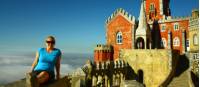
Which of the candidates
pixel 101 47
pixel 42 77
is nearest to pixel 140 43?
pixel 101 47

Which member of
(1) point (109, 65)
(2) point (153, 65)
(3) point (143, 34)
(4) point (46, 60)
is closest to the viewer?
(4) point (46, 60)

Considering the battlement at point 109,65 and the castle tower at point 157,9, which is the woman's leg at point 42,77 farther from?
the castle tower at point 157,9

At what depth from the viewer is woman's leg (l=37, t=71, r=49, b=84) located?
25.9ft

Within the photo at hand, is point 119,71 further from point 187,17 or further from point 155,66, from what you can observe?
point 187,17

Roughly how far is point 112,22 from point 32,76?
173 feet

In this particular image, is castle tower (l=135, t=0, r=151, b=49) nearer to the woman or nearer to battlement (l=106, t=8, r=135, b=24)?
battlement (l=106, t=8, r=135, b=24)

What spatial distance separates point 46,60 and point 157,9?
60191 millimetres

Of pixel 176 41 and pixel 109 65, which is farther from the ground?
pixel 176 41

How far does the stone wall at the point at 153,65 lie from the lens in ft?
145

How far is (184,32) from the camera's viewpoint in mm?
55938

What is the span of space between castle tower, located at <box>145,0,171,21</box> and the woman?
58.2 metres

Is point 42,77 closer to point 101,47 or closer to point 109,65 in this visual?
point 109,65

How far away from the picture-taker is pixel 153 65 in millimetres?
44875

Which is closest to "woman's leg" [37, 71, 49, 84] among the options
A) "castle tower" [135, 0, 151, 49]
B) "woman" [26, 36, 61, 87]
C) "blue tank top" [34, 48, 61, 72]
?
"woman" [26, 36, 61, 87]
